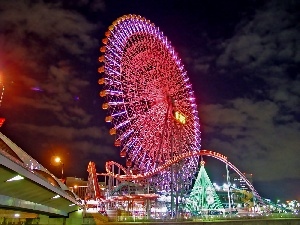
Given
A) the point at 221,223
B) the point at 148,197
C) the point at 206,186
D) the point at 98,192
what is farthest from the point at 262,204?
the point at 221,223

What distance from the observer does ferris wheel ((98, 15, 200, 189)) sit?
36.3 metres

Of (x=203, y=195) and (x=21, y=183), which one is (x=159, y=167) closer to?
(x=203, y=195)

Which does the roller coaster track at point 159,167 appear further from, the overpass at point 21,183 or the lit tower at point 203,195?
the overpass at point 21,183

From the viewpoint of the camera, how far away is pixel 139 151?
37.2m

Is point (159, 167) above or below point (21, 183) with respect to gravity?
above

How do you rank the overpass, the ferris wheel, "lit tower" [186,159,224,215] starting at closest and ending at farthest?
the overpass, the ferris wheel, "lit tower" [186,159,224,215]

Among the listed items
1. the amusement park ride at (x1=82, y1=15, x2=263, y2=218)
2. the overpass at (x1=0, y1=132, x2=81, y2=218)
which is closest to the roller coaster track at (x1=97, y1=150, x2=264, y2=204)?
the amusement park ride at (x1=82, y1=15, x2=263, y2=218)

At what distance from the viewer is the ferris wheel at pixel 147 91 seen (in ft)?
119

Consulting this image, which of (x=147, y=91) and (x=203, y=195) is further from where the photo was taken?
(x=203, y=195)

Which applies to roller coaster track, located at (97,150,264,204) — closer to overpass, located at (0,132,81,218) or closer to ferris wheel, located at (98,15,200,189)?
ferris wheel, located at (98,15,200,189)

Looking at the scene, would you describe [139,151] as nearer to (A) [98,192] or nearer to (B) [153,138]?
(B) [153,138]

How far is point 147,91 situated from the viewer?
123ft

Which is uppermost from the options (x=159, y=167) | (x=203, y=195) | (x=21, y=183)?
(x=159, y=167)

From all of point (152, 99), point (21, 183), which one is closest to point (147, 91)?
point (152, 99)
